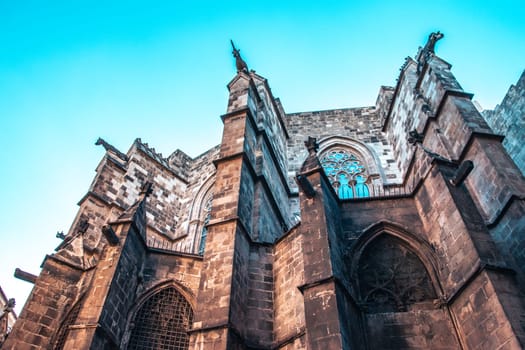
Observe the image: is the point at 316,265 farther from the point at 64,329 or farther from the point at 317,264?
the point at 64,329

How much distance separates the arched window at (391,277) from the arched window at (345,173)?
5.61 m

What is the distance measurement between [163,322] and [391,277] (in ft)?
14.1

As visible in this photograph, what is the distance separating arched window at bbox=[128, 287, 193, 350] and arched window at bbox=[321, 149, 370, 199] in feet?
22.6

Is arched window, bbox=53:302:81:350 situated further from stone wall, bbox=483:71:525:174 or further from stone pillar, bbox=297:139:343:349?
stone wall, bbox=483:71:525:174

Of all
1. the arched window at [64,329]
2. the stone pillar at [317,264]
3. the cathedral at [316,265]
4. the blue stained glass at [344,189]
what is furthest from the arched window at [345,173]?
the arched window at [64,329]

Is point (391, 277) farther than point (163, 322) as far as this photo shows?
No

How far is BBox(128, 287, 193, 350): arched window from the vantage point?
725 cm

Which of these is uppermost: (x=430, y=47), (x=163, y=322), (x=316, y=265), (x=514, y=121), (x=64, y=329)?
(x=430, y=47)

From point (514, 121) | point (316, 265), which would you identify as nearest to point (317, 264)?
point (316, 265)

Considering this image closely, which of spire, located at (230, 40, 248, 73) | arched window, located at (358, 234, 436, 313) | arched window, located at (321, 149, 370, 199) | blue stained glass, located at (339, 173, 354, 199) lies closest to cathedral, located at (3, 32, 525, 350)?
arched window, located at (358, 234, 436, 313)

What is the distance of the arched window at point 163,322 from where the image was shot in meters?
7.25

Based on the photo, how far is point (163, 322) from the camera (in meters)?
7.54

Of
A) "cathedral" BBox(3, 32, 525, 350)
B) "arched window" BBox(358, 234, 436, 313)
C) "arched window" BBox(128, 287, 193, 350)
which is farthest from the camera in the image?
"arched window" BBox(128, 287, 193, 350)

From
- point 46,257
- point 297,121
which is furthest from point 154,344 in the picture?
point 297,121
